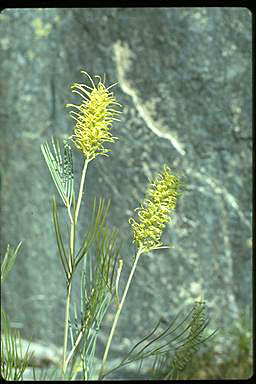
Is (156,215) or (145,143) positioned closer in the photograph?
(156,215)

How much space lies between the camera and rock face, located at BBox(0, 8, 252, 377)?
84 cm

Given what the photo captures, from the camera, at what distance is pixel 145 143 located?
0.85m

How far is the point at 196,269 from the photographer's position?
863 mm

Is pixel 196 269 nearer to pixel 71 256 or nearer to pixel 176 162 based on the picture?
pixel 176 162

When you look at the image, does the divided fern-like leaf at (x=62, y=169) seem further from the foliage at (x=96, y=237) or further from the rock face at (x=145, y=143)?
the rock face at (x=145, y=143)

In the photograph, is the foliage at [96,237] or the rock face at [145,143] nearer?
the foliage at [96,237]

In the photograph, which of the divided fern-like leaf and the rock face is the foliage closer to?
the divided fern-like leaf

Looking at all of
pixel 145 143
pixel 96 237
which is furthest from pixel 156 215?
pixel 145 143

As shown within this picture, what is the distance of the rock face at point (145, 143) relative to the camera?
84cm

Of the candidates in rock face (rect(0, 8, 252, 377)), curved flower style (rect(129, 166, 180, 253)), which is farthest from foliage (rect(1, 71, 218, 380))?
rock face (rect(0, 8, 252, 377))

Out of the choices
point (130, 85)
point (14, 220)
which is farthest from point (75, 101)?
point (14, 220)

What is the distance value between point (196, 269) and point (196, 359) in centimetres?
12

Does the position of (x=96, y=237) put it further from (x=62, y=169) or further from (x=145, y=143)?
(x=145, y=143)

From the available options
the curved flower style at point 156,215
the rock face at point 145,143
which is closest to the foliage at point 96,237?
the curved flower style at point 156,215
